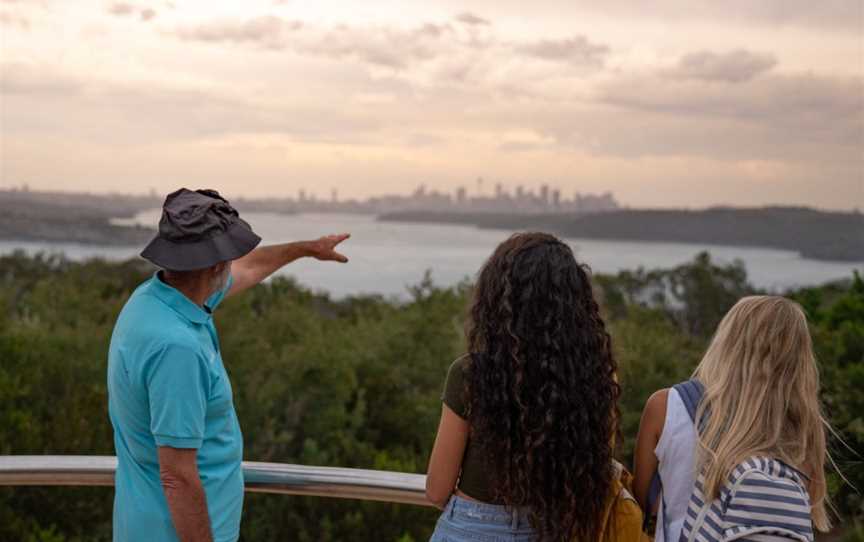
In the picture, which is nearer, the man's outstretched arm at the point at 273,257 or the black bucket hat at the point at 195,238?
the black bucket hat at the point at 195,238

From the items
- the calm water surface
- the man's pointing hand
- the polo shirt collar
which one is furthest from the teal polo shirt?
the calm water surface

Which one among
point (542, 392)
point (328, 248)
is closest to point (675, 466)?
point (542, 392)

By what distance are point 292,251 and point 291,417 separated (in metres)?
4.90

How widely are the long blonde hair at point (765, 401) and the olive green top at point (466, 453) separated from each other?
19.7 inches

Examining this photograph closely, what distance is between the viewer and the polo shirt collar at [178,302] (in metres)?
2.14

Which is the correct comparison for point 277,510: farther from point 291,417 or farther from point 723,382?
point 723,382

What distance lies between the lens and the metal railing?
8.04 feet

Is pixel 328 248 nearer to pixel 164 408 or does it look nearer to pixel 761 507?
pixel 164 408

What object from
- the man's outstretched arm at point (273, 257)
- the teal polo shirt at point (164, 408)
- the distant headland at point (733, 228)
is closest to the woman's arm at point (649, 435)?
the teal polo shirt at point (164, 408)

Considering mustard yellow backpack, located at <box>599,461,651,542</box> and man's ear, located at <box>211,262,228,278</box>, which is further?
man's ear, located at <box>211,262,228,278</box>

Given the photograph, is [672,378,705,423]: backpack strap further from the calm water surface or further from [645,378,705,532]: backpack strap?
the calm water surface

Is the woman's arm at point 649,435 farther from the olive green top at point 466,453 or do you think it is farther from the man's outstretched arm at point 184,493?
the man's outstretched arm at point 184,493

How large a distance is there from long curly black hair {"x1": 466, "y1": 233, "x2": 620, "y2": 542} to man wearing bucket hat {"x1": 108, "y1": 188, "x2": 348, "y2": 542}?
63cm

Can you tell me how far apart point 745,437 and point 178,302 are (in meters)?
1.34
